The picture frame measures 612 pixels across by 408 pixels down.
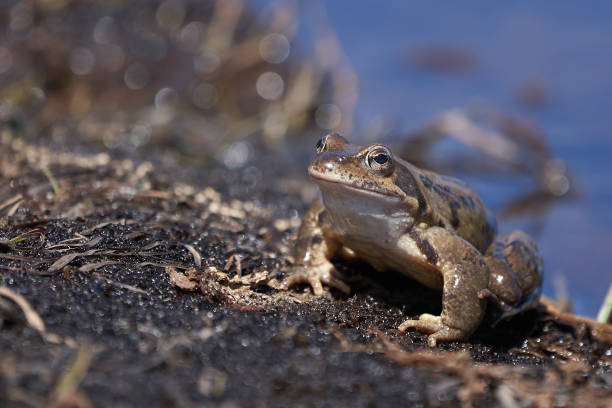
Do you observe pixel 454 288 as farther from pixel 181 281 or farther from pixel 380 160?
pixel 181 281

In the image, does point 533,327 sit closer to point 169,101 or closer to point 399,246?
point 399,246

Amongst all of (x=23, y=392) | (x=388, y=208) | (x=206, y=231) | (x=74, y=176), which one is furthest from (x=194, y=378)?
(x=74, y=176)

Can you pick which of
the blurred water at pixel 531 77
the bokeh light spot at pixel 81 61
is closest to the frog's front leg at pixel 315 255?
the blurred water at pixel 531 77

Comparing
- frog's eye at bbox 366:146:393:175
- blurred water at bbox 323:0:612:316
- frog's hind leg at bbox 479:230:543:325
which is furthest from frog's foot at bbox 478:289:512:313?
blurred water at bbox 323:0:612:316

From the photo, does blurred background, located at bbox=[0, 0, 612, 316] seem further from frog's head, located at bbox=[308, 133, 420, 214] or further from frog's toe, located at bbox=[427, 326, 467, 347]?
frog's head, located at bbox=[308, 133, 420, 214]

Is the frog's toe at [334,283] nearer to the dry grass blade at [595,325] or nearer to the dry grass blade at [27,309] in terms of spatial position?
the dry grass blade at [595,325]

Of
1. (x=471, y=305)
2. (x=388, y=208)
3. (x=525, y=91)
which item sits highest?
(x=525, y=91)
